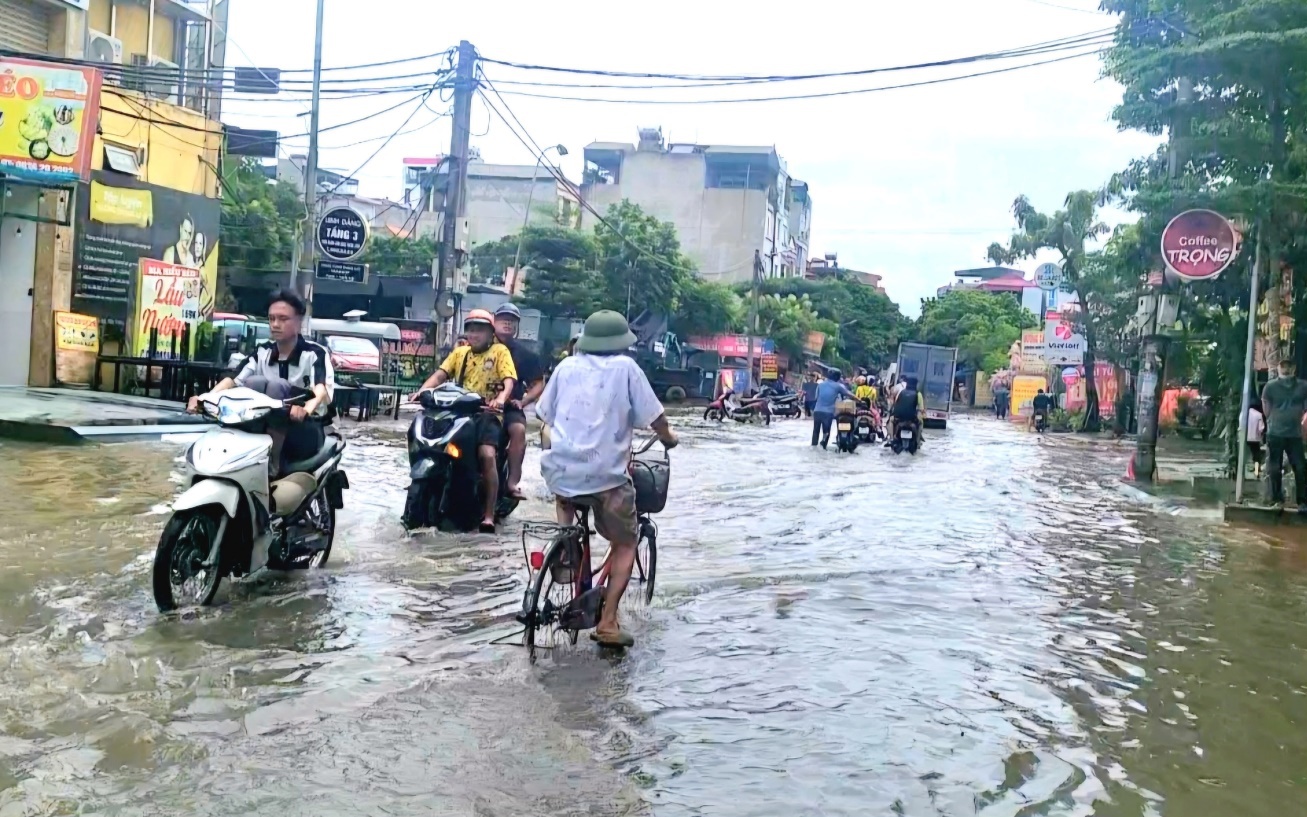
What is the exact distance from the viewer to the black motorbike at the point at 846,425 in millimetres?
20312

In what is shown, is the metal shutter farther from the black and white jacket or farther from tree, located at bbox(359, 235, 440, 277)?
tree, located at bbox(359, 235, 440, 277)

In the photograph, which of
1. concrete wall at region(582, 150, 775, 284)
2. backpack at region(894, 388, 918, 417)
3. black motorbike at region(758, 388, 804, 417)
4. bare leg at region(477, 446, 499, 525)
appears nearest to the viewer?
bare leg at region(477, 446, 499, 525)

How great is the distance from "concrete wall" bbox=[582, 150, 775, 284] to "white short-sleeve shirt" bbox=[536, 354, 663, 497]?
56.0m

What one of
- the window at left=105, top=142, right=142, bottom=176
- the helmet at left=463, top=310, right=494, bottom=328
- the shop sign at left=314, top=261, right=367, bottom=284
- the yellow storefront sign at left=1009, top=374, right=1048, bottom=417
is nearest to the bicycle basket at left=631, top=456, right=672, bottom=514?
the helmet at left=463, top=310, right=494, bottom=328

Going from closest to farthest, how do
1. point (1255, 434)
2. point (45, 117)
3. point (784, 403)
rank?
point (1255, 434) < point (45, 117) < point (784, 403)

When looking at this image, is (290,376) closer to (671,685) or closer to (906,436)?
(671,685)

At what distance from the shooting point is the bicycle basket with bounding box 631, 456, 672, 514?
20.0ft

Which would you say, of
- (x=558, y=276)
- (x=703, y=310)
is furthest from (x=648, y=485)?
(x=703, y=310)

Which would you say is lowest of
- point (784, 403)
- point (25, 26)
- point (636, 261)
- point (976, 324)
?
point (784, 403)

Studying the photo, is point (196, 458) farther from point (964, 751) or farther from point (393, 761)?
point (964, 751)

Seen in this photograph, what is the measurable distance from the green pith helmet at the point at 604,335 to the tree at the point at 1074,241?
3231 centimetres

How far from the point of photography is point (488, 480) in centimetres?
866

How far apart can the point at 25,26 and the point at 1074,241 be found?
28455mm

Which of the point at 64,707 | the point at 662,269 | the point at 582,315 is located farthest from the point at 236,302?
the point at 64,707
